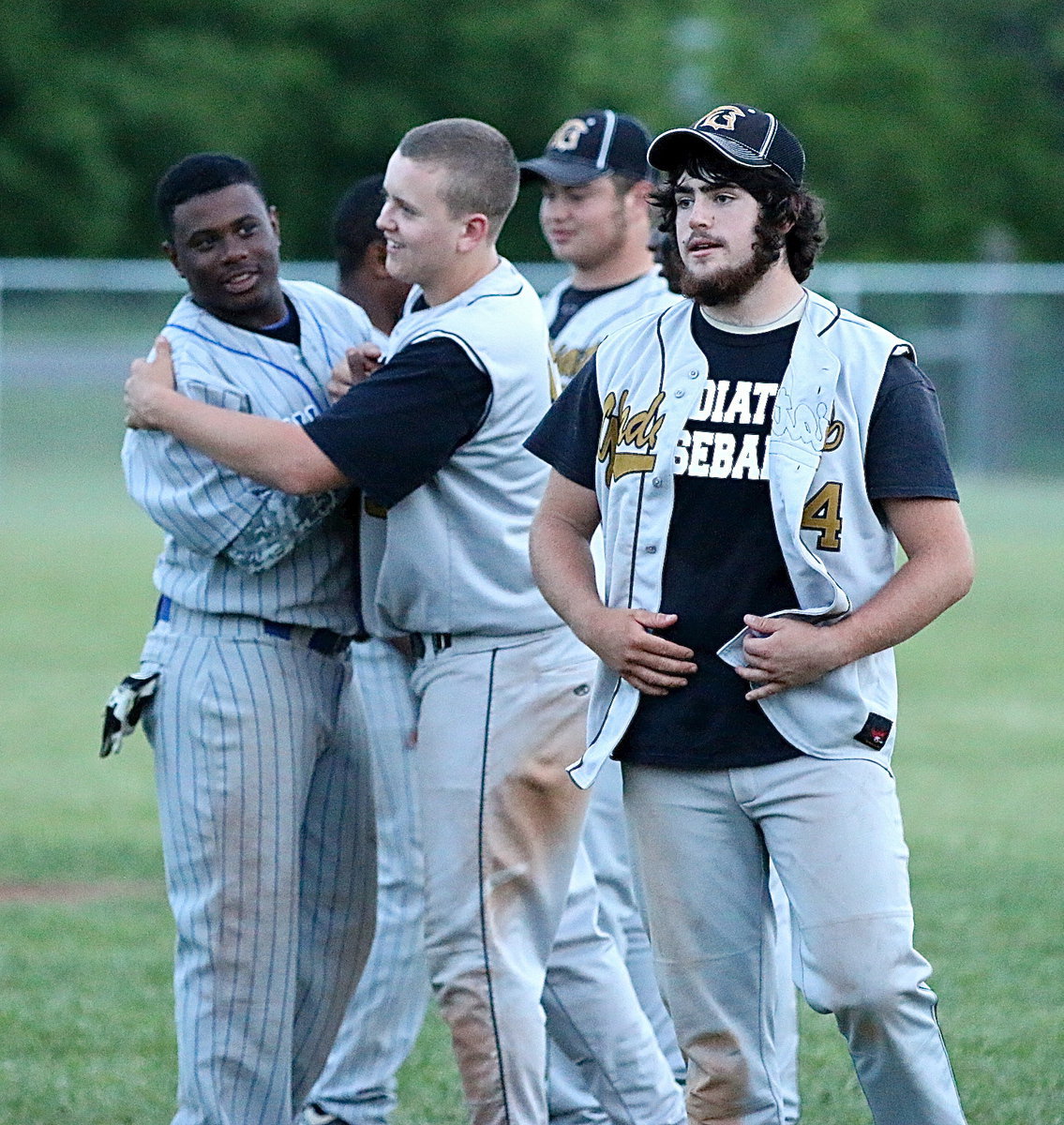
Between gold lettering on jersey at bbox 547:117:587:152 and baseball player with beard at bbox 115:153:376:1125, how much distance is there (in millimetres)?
1911

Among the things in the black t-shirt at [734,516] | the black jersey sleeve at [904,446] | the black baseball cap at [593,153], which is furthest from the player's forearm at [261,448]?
the black baseball cap at [593,153]

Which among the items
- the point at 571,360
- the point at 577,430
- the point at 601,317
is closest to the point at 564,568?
the point at 577,430

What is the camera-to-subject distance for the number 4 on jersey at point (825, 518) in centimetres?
369

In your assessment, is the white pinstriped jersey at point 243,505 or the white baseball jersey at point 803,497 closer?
the white baseball jersey at point 803,497

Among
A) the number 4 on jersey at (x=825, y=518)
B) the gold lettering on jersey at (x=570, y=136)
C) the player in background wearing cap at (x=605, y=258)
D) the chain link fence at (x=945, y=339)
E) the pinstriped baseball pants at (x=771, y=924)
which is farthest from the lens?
the chain link fence at (x=945, y=339)

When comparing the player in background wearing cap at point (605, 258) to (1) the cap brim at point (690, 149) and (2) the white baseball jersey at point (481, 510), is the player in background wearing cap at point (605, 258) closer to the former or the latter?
(2) the white baseball jersey at point (481, 510)

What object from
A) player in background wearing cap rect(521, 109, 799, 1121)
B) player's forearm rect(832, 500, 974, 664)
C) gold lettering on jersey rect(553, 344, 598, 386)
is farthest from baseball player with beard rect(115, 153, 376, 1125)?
gold lettering on jersey rect(553, 344, 598, 386)

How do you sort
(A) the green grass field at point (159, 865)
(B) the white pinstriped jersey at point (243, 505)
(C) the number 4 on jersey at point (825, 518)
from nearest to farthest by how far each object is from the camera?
(C) the number 4 on jersey at point (825, 518)
(B) the white pinstriped jersey at point (243, 505)
(A) the green grass field at point (159, 865)

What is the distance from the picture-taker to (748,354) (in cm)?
379

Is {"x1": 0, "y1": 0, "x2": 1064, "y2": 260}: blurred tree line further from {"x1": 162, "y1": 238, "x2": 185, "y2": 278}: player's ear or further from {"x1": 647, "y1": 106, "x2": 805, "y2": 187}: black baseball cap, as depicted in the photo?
{"x1": 647, "y1": 106, "x2": 805, "y2": 187}: black baseball cap

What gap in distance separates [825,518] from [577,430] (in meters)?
0.55

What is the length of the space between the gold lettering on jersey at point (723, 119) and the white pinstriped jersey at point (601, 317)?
1.91 m

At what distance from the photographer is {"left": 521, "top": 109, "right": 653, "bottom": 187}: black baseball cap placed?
611 cm

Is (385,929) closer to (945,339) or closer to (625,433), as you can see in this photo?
(625,433)
